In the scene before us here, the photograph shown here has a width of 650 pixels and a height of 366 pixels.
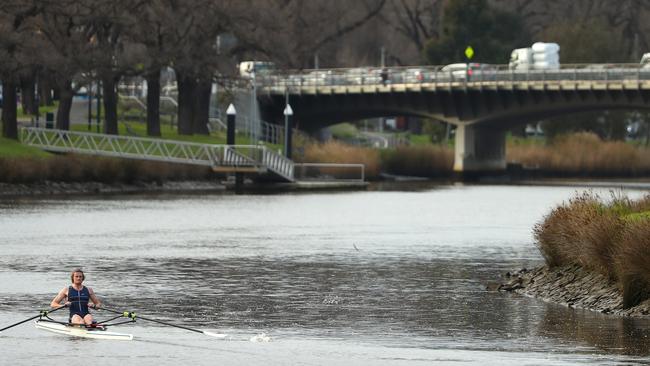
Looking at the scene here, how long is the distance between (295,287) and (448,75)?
80.6 m

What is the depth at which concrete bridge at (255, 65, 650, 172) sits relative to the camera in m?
112

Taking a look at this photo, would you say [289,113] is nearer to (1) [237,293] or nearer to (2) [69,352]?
(1) [237,293]

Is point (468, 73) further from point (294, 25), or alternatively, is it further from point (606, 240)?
point (606, 240)

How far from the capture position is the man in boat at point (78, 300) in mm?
31953

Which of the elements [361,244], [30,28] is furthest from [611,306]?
[30,28]

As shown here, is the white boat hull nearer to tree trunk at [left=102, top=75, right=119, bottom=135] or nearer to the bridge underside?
tree trunk at [left=102, top=75, right=119, bottom=135]

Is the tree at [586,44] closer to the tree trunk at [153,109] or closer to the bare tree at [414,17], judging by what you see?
the bare tree at [414,17]

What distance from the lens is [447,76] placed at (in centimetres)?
12138

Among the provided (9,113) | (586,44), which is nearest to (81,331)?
(9,113)

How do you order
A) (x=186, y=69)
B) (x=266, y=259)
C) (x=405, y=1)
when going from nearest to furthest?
1. (x=266, y=259)
2. (x=186, y=69)
3. (x=405, y=1)

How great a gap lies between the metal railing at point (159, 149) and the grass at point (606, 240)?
53326 mm

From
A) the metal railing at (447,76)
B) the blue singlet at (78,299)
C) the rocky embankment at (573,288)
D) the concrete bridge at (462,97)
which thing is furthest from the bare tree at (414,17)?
the blue singlet at (78,299)

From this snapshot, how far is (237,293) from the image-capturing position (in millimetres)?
40688

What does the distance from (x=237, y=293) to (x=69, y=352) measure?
35.4 feet
